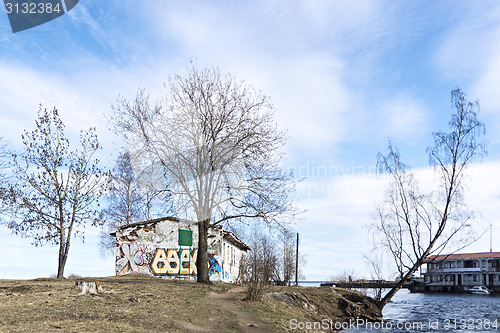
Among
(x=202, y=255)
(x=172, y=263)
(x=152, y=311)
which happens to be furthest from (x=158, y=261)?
(x=152, y=311)

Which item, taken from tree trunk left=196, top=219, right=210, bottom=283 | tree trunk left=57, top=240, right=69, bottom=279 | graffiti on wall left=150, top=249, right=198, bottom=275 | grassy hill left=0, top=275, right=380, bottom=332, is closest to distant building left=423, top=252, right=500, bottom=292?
graffiti on wall left=150, top=249, right=198, bottom=275

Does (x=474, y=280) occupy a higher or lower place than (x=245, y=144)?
lower

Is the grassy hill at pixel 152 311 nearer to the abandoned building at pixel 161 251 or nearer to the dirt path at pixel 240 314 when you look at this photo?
the dirt path at pixel 240 314

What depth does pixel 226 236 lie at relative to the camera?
124 ft

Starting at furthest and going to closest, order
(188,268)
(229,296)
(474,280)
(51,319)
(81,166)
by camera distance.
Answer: (474,280)
(188,268)
(81,166)
(229,296)
(51,319)

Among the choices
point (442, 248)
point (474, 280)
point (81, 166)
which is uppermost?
point (81, 166)

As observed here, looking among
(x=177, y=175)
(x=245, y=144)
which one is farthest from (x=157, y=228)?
(x=245, y=144)

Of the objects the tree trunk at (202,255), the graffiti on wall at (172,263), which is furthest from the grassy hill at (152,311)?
the graffiti on wall at (172,263)

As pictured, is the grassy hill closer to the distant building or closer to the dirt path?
the dirt path

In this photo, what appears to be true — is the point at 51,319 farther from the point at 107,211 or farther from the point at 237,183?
the point at 107,211

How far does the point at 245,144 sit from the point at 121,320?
15.3 metres

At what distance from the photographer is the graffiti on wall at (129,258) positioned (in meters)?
34.3

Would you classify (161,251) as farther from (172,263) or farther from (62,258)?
(62,258)

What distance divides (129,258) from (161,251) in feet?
8.78
